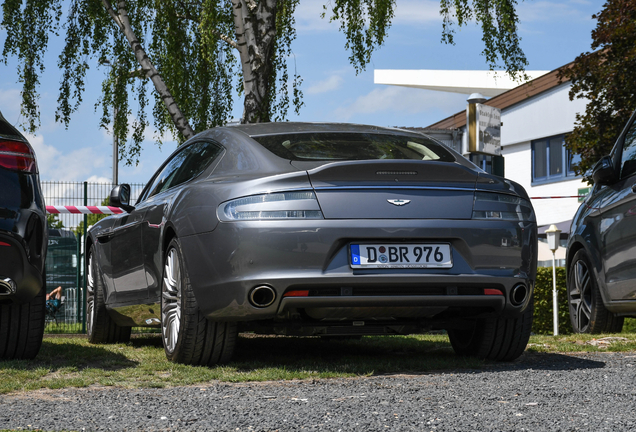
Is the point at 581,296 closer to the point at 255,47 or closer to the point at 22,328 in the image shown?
the point at 22,328

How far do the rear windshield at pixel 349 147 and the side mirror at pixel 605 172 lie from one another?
1.80m

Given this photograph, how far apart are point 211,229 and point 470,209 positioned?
142 centimetres

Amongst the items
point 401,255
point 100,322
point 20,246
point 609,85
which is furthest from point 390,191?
point 609,85

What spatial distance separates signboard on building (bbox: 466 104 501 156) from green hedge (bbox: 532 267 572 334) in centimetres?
460

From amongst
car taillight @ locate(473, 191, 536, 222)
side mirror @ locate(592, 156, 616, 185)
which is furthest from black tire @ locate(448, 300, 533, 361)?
side mirror @ locate(592, 156, 616, 185)

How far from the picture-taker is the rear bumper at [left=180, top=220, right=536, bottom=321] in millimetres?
4531

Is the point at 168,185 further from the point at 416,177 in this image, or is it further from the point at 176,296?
the point at 416,177

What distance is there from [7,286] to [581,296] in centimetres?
525

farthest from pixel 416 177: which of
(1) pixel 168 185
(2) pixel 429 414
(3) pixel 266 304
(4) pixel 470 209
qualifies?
(1) pixel 168 185

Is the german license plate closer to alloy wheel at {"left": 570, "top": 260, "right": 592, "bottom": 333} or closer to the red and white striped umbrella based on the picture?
alloy wheel at {"left": 570, "top": 260, "right": 592, "bottom": 333}

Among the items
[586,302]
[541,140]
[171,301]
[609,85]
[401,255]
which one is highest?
[541,140]

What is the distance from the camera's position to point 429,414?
3.44 m

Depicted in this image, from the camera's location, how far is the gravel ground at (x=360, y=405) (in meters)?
3.27

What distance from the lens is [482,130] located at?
11.2 m
